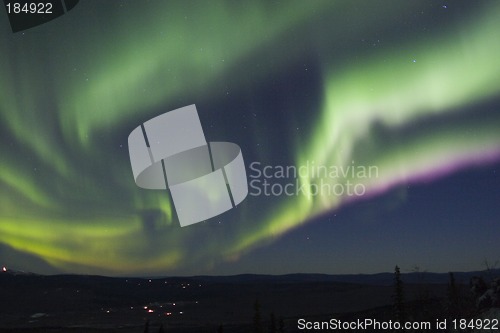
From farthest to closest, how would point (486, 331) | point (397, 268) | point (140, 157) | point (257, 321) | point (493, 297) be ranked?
point (257, 321) → point (397, 268) → point (493, 297) → point (486, 331) → point (140, 157)

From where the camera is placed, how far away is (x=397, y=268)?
76.3 m

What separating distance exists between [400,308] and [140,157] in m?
59.8

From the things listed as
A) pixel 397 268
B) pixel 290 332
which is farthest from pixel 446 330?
pixel 290 332

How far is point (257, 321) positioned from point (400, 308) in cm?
3156

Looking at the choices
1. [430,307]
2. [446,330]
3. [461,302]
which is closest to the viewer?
[446,330]

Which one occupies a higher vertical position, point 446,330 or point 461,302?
point 461,302

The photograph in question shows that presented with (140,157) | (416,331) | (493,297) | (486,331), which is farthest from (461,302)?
(140,157)

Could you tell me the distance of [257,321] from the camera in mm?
94500

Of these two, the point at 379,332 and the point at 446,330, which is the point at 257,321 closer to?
the point at 446,330

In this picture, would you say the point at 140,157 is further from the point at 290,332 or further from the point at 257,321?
the point at 290,332

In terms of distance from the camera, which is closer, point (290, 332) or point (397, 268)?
point (397, 268)

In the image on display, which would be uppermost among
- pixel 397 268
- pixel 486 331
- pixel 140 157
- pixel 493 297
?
pixel 140 157

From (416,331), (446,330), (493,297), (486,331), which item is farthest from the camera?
(416,331)

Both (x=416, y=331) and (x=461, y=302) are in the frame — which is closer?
(x=416, y=331)
